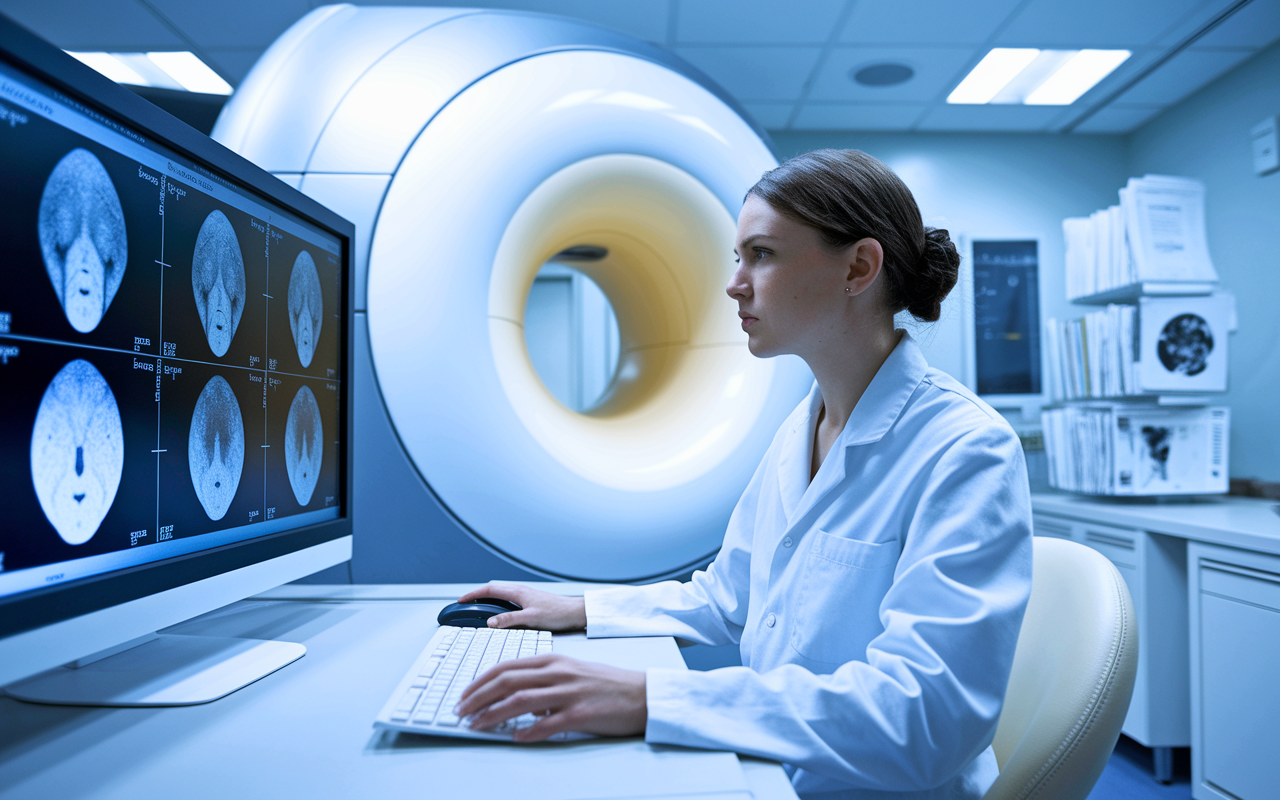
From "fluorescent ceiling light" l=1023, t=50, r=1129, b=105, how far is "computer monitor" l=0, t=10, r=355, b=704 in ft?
9.70

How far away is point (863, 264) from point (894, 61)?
227 centimetres

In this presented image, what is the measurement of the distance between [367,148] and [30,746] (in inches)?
35.2

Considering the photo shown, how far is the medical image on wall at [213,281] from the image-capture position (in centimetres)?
68

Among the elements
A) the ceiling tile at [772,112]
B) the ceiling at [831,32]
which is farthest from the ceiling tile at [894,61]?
the ceiling tile at [772,112]

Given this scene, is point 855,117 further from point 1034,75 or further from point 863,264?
point 863,264

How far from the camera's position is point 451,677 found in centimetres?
66

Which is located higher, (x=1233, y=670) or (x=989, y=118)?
(x=989, y=118)

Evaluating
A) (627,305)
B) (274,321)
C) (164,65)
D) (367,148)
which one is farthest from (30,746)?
(164,65)

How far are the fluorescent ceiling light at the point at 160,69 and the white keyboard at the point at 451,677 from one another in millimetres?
2889

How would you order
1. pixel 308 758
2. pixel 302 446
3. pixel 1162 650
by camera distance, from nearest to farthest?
pixel 308 758 → pixel 302 446 → pixel 1162 650

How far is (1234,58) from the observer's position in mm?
2631

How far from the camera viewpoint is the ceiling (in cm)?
236

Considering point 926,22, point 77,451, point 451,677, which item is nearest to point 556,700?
point 451,677

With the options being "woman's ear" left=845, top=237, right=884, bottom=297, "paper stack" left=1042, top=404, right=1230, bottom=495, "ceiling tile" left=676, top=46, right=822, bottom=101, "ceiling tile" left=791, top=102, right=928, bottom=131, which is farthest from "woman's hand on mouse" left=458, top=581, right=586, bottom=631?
"ceiling tile" left=791, top=102, right=928, bottom=131
